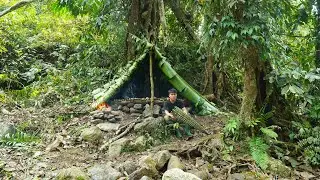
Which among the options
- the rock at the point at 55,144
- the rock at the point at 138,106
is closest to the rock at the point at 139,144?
the rock at the point at 55,144

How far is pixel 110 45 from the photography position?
9359 mm

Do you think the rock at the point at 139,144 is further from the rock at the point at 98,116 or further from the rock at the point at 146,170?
the rock at the point at 98,116

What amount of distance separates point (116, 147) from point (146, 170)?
123 cm

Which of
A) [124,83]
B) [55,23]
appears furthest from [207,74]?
[55,23]

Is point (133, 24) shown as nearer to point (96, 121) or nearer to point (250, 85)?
point (96, 121)

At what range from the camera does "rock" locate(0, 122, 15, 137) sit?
6257 millimetres

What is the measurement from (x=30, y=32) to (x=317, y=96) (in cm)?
966

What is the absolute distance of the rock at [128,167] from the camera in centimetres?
495

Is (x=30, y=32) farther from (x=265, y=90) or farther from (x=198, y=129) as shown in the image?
(x=265, y=90)

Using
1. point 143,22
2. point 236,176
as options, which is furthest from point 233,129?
point 143,22

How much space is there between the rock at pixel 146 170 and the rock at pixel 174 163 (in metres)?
0.23

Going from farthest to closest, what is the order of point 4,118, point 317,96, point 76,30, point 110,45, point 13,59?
point 76,30 < point 13,59 < point 110,45 < point 4,118 < point 317,96

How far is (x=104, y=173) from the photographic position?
4.84 meters

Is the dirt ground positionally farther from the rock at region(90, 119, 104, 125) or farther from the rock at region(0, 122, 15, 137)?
the rock at region(0, 122, 15, 137)
